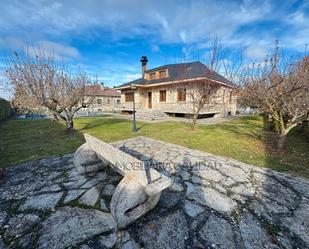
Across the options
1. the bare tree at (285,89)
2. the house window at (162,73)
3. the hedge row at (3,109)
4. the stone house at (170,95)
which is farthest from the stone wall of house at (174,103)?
the hedge row at (3,109)

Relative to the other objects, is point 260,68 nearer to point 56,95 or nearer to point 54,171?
point 54,171

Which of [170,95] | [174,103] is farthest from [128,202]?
[170,95]

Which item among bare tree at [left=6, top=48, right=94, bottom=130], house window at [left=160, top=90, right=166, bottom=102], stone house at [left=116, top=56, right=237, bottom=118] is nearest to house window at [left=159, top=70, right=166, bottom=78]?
stone house at [left=116, top=56, right=237, bottom=118]

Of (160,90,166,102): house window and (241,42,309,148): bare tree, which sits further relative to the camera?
(160,90,166,102): house window

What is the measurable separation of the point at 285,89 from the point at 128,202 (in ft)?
18.8

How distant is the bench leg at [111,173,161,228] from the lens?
185 centimetres

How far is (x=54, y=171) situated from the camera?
3.45 m

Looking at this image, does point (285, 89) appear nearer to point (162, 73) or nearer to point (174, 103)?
point (174, 103)

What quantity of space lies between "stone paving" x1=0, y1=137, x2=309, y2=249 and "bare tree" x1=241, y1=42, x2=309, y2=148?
8.25 ft

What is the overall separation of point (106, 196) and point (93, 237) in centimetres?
77

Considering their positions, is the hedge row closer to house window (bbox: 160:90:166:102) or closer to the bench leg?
house window (bbox: 160:90:166:102)

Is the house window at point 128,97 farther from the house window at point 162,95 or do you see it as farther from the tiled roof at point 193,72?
the house window at point 162,95

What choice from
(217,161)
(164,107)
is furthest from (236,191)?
(164,107)

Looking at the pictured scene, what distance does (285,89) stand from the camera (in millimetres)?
4734
